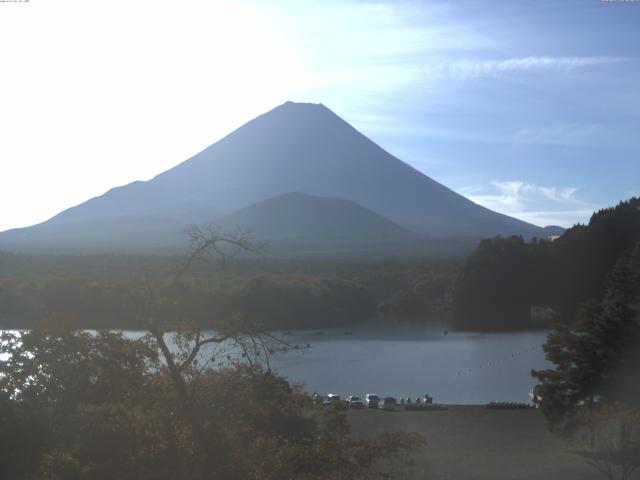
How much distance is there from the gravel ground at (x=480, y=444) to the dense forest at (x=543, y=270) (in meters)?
22.2

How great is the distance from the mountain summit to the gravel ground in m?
75.4

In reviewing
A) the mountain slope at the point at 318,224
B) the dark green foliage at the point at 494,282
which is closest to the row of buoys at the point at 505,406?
the dark green foliage at the point at 494,282

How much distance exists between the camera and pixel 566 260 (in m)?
38.4

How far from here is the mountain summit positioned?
93.8m

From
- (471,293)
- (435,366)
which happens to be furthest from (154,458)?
(471,293)

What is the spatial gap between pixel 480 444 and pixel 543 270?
2775cm

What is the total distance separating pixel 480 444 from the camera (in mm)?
12148

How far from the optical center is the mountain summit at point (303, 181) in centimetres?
9375

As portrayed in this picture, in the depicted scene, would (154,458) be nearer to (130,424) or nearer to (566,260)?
(130,424)

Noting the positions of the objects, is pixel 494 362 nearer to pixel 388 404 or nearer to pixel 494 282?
pixel 388 404

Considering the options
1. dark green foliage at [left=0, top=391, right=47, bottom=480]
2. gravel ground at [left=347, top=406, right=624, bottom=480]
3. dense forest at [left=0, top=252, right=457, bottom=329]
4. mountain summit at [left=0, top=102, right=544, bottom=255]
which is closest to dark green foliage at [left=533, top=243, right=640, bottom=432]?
gravel ground at [left=347, top=406, right=624, bottom=480]

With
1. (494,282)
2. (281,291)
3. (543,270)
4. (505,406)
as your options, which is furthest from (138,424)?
(543,270)

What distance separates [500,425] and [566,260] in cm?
2634

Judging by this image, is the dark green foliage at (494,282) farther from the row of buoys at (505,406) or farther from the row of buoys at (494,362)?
the row of buoys at (505,406)
